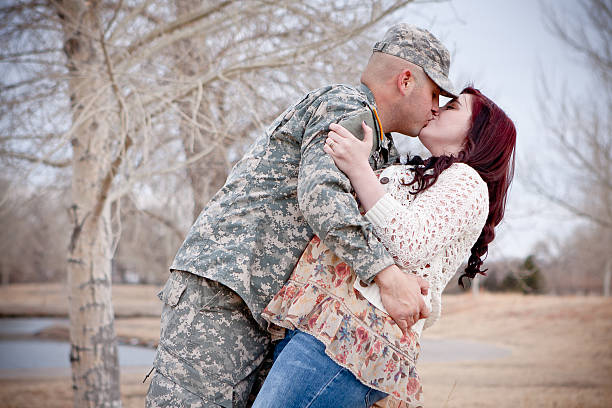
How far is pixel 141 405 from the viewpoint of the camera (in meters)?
8.71

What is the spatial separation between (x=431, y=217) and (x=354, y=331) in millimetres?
460

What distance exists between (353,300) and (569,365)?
1444 cm

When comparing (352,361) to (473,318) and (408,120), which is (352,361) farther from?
(473,318)

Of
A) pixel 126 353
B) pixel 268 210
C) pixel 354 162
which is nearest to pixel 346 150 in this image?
pixel 354 162

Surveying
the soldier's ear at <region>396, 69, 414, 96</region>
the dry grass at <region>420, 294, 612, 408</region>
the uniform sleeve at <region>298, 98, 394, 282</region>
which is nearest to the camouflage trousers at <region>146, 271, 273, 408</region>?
the uniform sleeve at <region>298, 98, 394, 282</region>

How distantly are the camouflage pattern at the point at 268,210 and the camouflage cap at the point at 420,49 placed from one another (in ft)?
0.63

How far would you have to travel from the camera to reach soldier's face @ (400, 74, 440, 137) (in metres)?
2.02

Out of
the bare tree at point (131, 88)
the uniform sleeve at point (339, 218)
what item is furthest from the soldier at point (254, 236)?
the bare tree at point (131, 88)

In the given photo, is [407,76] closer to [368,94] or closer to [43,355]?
[368,94]

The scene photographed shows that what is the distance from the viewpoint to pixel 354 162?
5.72 ft

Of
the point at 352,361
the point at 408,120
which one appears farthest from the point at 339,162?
the point at 352,361

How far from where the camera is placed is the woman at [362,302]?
1735 mm

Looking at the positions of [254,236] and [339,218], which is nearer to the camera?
[339,218]

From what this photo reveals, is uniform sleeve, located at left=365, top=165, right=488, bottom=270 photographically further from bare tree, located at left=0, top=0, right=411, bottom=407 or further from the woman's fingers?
bare tree, located at left=0, top=0, right=411, bottom=407
